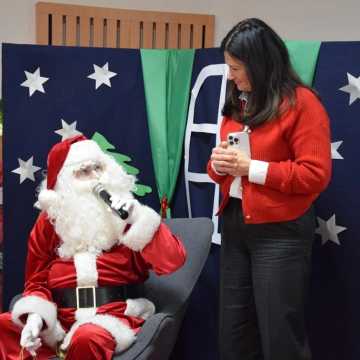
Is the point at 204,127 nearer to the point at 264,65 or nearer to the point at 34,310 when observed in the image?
the point at 264,65

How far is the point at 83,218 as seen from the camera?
203cm

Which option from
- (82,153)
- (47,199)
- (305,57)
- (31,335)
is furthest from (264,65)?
(31,335)

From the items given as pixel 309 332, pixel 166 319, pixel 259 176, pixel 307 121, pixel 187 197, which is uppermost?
pixel 307 121

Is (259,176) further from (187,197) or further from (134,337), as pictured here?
(187,197)

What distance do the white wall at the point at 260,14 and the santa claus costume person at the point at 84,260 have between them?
1.85 meters

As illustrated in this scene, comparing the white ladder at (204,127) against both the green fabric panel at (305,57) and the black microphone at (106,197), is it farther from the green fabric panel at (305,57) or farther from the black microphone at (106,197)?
the black microphone at (106,197)

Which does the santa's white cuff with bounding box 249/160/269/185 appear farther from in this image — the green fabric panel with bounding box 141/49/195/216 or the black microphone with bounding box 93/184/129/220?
the green fabric panel with bounding box 141/49/195/216

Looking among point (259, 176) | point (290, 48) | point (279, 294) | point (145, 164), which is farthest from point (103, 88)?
point (279, 294)

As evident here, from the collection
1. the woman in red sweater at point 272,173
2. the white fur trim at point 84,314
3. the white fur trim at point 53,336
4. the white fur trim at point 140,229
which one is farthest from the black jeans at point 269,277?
the white fur trim at point 53,336

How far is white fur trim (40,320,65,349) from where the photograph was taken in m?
1.91

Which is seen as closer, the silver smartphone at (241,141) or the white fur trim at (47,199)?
the silver smartphone at (241,141)

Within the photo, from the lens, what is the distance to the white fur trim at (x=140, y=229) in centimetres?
192

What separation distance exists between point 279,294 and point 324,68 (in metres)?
0.85

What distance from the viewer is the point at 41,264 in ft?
6.88
